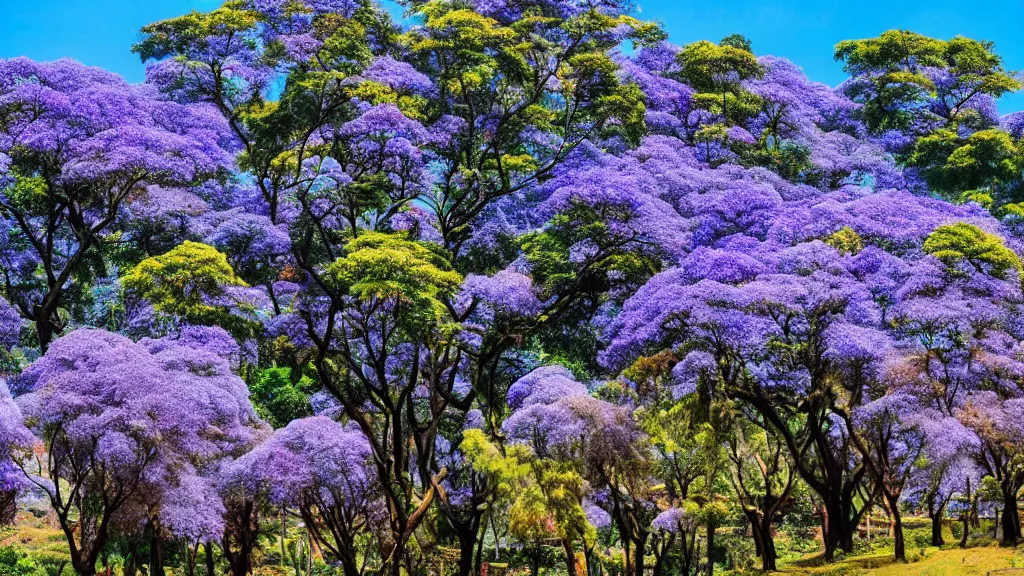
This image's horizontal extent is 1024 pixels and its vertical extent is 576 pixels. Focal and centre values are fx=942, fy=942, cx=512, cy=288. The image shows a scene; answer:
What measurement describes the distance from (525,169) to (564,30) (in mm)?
7641

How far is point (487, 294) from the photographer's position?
23.4 m

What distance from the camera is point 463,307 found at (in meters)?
23.9

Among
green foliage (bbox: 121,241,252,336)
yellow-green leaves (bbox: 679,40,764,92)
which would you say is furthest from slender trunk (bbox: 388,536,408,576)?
yellow-green leaves (bbox: 679,40,764,92)

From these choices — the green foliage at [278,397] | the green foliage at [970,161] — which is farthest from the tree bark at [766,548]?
the green foliage at [970,161]

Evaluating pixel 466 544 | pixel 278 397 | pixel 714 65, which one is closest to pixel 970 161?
pixel 714 65

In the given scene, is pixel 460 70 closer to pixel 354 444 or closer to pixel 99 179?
pixel 99 179

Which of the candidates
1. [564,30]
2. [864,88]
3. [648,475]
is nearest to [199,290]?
[648,475]

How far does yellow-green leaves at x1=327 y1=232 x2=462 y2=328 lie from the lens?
18734 mm

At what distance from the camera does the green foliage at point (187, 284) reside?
893 inches

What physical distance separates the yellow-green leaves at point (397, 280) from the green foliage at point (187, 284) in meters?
4.48

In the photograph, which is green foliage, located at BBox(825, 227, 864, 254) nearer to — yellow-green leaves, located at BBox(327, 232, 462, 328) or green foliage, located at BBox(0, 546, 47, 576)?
yellow-green leaves, located at BBox(327, 232, 462, 328)

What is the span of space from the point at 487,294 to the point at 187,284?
7.43 metres

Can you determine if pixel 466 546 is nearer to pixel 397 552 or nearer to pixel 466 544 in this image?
pixel 466 544

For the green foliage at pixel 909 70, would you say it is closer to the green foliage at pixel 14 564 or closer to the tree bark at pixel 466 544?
the tree bark at pixel 466 544
